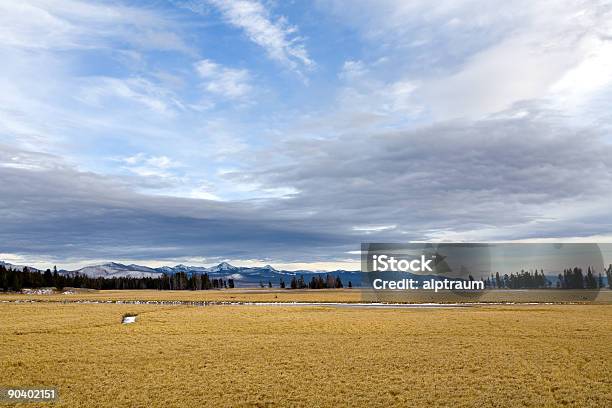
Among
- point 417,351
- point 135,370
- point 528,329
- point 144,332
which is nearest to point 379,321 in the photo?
point 528,329

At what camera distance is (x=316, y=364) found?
3066 centimetres

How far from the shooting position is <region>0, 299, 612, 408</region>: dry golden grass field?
23359 mm

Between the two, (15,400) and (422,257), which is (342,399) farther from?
(422,257)

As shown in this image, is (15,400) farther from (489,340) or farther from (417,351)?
(489,340)

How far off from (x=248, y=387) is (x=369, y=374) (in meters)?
7.20

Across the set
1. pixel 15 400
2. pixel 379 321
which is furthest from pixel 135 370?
pixel 379 321

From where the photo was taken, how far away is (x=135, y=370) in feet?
96.1

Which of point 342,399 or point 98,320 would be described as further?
point 98,320

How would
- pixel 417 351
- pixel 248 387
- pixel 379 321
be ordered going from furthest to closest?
pixel 379 321 → pixel 417 351 → pixel 248 387

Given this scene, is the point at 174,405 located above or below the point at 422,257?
below

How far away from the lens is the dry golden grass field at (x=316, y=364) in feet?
76.6

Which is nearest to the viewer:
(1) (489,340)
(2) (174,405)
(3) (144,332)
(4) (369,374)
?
(2) (174,405)

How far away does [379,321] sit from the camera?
55.8 metres

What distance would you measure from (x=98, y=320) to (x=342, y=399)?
44573 millimetres
